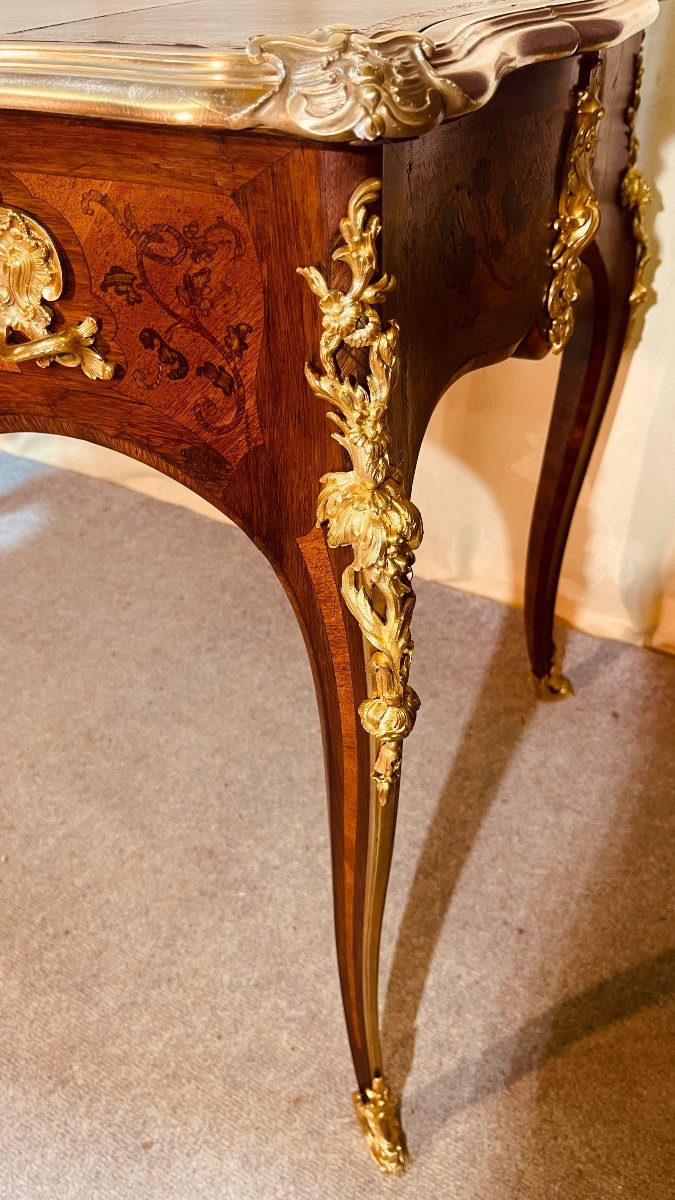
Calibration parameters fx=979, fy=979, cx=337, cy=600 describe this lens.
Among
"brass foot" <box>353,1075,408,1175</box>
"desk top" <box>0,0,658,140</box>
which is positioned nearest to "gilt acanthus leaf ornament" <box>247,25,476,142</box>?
"desk top" <box>0,0,658,140</box>

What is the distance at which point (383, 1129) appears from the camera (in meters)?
0.68

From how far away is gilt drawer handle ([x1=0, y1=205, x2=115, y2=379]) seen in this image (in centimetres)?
46

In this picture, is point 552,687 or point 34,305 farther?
point 552,687

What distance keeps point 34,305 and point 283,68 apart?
19 centimetres

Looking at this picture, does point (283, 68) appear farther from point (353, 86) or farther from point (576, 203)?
point (576, 203)

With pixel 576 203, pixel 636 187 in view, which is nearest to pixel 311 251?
pixel 576 203

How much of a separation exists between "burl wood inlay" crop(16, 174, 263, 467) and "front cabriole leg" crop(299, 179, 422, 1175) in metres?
0.04

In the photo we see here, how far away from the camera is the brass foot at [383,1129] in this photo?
677mm

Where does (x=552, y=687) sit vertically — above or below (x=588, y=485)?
below

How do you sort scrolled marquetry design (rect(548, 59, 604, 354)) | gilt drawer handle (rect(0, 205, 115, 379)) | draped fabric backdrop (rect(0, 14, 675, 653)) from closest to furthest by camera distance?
gilt drawer handle (rect(0, 205, 115, 379)), scrolled marquetry design (rect(548, 59, 604, 354)), draped fabric backdrop (rect(0, 14, 675, 653))

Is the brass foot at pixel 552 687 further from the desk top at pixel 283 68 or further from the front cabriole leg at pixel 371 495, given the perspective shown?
the desk top at pixel 283 68

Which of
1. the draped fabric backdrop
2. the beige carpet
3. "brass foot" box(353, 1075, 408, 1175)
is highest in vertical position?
the draped fabric backdrop

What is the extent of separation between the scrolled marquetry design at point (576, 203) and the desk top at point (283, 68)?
0.10 metres

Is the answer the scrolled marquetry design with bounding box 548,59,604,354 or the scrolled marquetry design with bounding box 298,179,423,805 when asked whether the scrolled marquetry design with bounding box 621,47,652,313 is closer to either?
the scrolled marquetry design with bounding box 548,59,604,354
